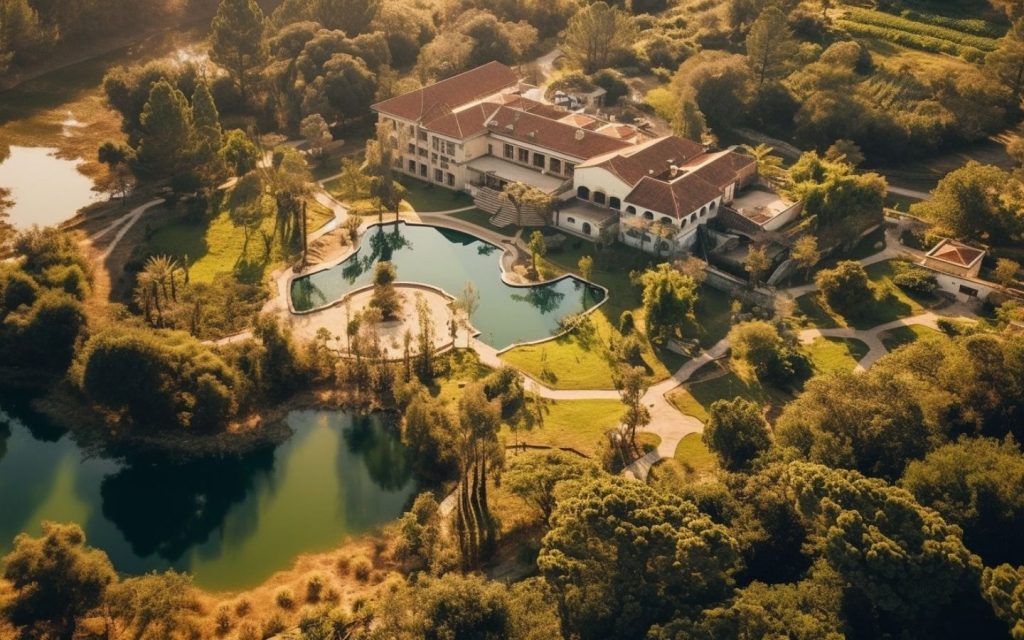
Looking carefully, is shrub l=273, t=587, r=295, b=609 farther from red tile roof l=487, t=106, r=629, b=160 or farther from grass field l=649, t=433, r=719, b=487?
red tile roof l=487, t=106, r=629, b=160

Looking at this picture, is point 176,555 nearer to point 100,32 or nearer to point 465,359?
point 465,359

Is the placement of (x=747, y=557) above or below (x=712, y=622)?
below

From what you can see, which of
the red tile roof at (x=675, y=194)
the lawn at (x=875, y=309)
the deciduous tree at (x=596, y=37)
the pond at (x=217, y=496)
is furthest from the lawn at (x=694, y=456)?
the deciduous tree at (x=596, y=37)

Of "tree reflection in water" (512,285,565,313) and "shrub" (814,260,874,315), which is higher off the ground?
"shrub" (814,260,874,315)

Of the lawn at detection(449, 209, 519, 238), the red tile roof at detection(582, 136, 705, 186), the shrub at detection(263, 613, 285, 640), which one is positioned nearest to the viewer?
the shrub at detection(263, 613, 285, 640)

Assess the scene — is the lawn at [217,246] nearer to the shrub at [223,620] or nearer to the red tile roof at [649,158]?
the red tile roof at [649,158]

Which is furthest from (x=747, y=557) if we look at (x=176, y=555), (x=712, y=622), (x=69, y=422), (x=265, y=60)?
(x=265, y=60)

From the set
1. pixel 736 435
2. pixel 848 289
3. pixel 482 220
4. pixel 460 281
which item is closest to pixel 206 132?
pixel 482 220

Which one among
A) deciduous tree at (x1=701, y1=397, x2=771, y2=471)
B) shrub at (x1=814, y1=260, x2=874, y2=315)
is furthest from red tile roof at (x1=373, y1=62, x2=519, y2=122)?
deciduous tree at (x1=701, y1=397, x2=771, y2=471)
